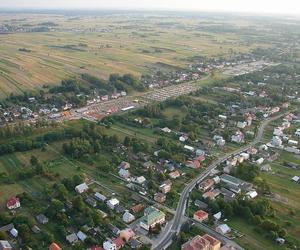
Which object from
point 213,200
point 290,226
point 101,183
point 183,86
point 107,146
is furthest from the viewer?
point 183,86

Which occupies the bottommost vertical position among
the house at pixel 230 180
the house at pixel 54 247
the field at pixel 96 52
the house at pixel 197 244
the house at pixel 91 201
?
the field at pixel 96 52

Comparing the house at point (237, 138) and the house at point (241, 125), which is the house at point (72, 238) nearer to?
the house at point (237, 138)

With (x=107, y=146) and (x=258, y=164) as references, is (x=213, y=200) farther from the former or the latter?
(x=107, y=146)

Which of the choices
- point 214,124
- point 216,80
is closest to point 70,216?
point 214,124

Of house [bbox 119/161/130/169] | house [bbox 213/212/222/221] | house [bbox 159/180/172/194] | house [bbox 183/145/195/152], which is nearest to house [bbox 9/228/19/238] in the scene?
house [bbox 159/180/172/194]

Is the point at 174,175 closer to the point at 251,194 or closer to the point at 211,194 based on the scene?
the point at 211,194

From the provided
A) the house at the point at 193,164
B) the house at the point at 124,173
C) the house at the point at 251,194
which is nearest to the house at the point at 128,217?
the house at the point at 124,173

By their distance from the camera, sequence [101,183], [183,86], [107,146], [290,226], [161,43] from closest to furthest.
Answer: [290,226] → [101,183] → [107,146] → [183,86] → [161,43]

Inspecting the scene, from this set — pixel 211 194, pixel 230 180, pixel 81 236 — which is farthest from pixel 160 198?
pixel 81 236
